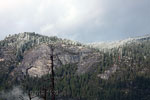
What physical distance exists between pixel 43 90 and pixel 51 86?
1.53 metres

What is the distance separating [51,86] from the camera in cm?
2623

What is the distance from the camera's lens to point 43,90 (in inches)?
1074
